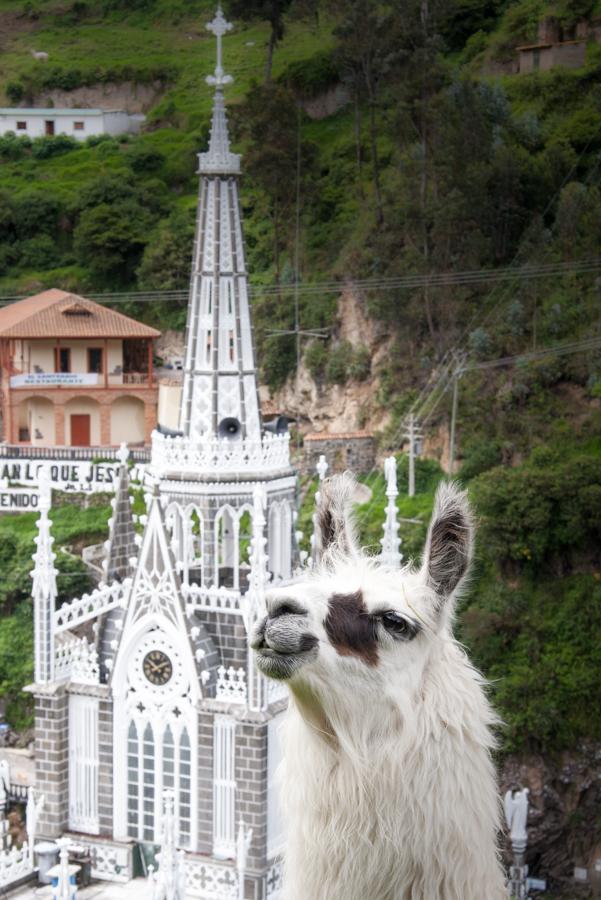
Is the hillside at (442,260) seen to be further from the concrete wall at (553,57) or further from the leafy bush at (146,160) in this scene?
the concrete wall at (553,57)

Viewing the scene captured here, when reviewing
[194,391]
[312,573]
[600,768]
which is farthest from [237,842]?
[312,573]

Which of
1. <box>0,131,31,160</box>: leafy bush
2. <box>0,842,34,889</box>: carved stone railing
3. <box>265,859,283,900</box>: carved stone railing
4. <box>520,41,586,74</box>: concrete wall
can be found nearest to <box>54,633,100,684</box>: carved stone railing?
<box>0,842,34,889</box>: carved stone railing

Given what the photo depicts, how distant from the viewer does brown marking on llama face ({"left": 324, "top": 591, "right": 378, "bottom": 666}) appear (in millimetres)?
4211

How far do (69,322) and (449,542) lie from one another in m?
33.3

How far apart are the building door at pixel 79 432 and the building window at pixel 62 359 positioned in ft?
4.34

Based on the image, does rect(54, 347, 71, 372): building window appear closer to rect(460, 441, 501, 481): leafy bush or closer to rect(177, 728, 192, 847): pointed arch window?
rect(460, 441, 501, 481): leafy bush

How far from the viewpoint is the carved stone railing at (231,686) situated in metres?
16.8

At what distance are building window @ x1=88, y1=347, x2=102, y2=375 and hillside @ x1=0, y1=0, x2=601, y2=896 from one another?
106 inches

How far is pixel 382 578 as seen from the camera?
14.5 feet

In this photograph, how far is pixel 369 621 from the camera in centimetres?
427

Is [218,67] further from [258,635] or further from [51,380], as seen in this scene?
[51,380]

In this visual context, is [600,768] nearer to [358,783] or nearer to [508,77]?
[508,77]

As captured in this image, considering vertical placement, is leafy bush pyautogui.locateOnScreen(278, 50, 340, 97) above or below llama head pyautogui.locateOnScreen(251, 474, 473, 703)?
above

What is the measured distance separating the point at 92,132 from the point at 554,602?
29306mm
